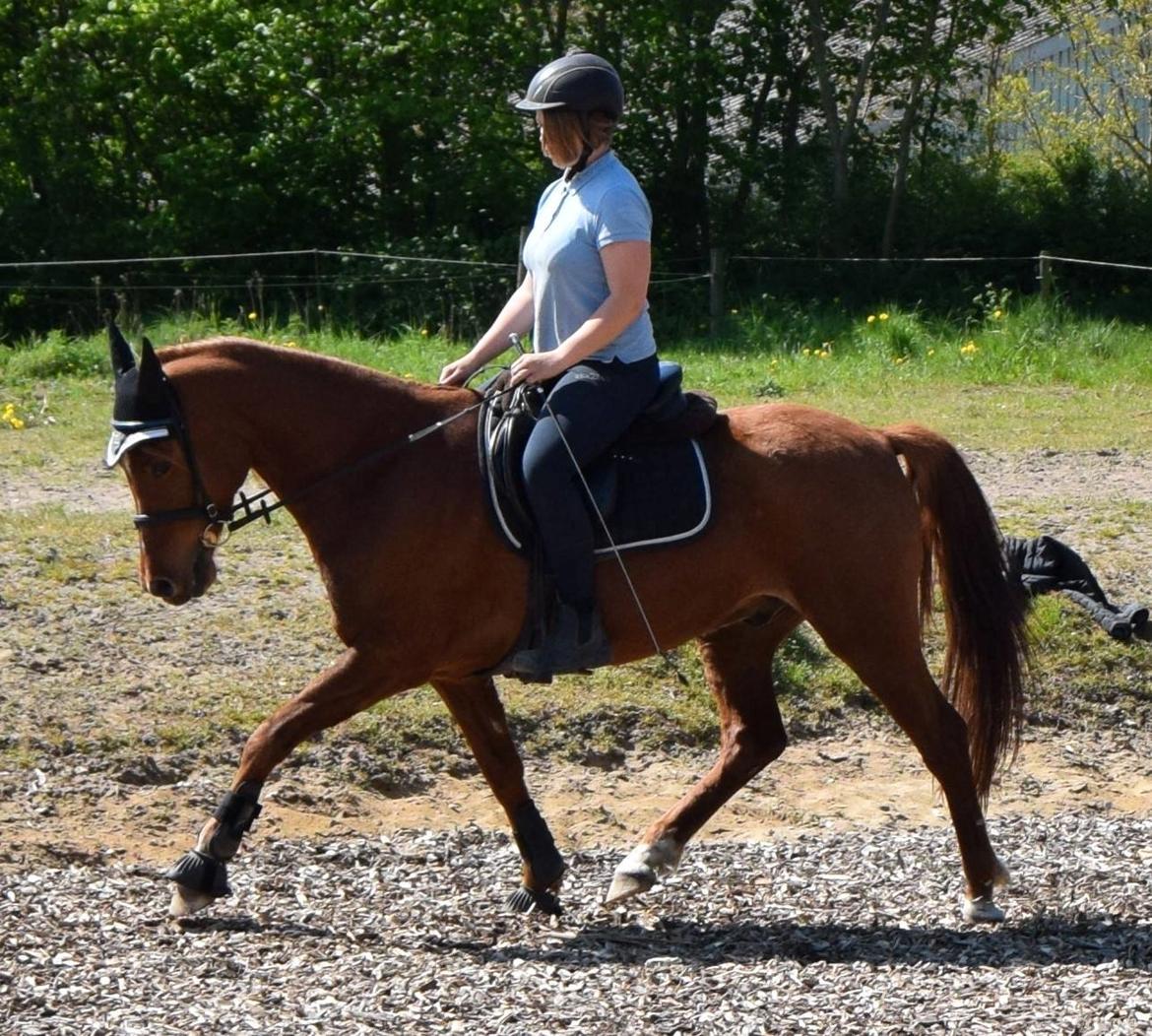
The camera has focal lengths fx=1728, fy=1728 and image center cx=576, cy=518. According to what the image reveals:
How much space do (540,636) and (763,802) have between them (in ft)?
7.22

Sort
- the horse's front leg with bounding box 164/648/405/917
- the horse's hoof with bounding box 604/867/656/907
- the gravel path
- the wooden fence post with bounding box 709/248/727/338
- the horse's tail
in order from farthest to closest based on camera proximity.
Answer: the wooden fence post with bounding box 709/248/727/338, the horse's tail, the horse's hoof with bounding box 604/867/656/907, the horse's front leg with bounding box 164/648/405/917, the gravel path

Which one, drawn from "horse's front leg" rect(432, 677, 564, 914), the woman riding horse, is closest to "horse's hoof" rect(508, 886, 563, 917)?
"horse's front leg" rect(432, 677, 564, 914)

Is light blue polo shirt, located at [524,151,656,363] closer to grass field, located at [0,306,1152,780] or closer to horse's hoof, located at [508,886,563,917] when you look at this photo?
horse's hoof, located at [508,886,563,917]

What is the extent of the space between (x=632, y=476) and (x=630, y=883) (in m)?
1.31

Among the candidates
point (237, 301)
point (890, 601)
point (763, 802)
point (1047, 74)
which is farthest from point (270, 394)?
point (1047, 74)

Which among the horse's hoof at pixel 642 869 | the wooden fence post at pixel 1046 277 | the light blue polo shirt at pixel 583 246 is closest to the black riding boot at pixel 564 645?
the horse's hoof at pixel 642 869

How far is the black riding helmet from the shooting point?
16.7ft

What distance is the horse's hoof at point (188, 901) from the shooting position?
5191mm

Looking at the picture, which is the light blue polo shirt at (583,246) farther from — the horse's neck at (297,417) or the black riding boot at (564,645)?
the black riding boot at (564,645)

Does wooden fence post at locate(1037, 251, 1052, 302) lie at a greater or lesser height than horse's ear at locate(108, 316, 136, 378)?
lesser

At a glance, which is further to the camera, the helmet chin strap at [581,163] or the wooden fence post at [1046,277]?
the wooden fence post at [1046,277]

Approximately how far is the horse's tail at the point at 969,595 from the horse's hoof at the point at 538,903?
4.77 feet

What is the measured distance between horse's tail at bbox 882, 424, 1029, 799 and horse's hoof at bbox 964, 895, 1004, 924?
0.46m

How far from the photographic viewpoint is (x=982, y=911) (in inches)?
213
